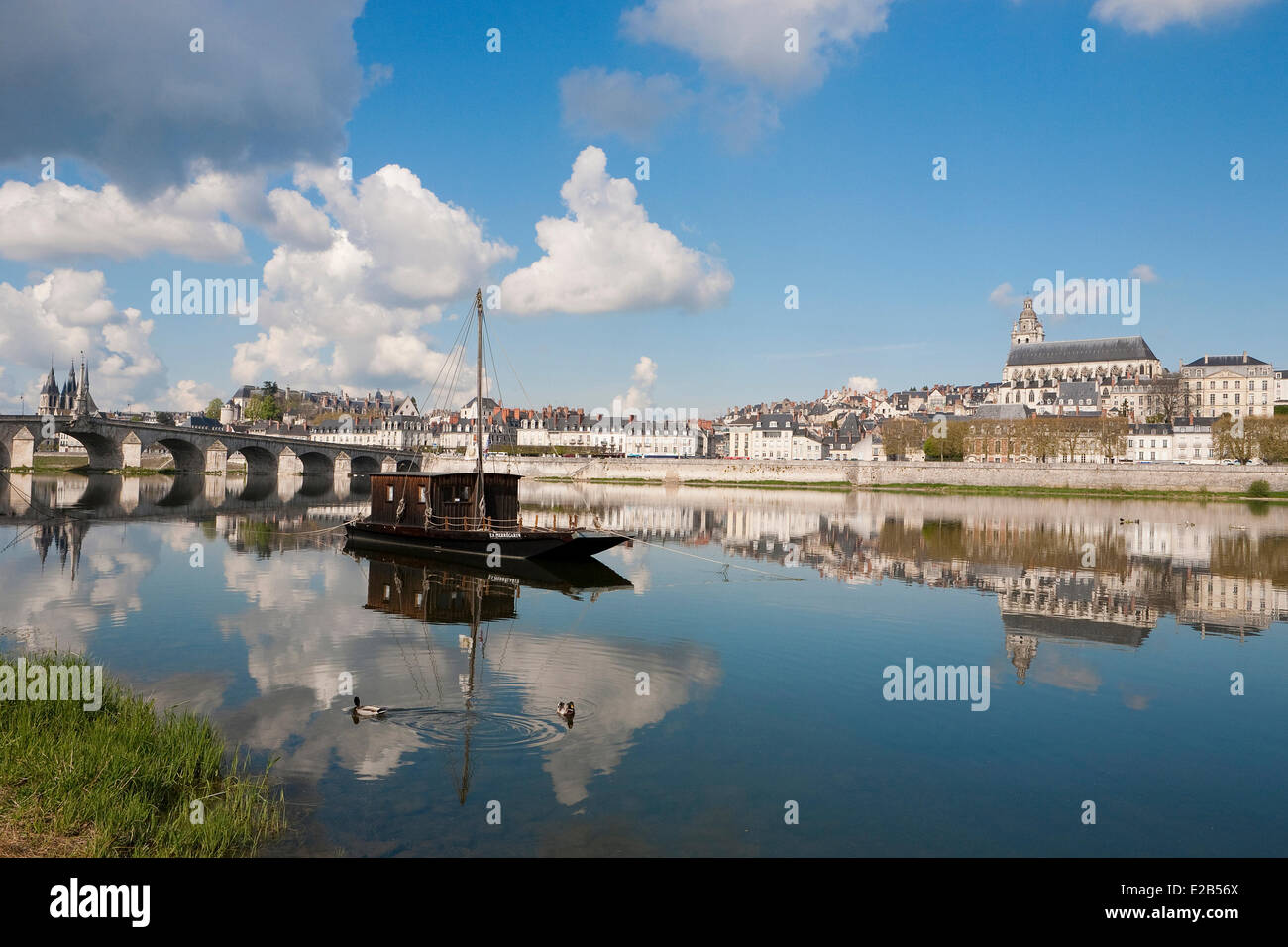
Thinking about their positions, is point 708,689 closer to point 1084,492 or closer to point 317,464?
point 1084,492

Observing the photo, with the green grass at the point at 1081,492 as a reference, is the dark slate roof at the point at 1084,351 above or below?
above

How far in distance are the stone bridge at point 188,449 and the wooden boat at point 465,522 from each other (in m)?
42.1

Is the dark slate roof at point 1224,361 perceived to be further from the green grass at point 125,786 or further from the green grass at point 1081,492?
the green grass at point 125,786

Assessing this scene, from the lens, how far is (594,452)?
145875 millimetres

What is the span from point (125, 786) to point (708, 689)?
8.65 meters

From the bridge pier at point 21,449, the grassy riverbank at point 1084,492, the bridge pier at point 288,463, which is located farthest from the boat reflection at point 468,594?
the bridge pier at point 288,463

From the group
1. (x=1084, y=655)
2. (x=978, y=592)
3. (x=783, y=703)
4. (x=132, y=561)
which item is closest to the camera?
(x=783, y=703)

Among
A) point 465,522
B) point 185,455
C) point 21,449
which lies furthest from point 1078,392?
point 21,449

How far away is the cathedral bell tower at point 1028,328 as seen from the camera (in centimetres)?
17975

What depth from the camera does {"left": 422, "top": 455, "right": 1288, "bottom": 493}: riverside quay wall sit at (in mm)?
85062

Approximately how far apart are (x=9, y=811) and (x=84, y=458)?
117 m

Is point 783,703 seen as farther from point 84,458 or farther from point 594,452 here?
point 594,452

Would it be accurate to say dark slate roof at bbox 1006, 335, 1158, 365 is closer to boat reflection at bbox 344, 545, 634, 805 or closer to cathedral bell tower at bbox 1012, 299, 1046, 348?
cathedral bell tower at bbox 1012, 299, 1046, 348

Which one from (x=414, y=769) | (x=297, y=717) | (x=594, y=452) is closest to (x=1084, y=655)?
(x=414, y=769)
